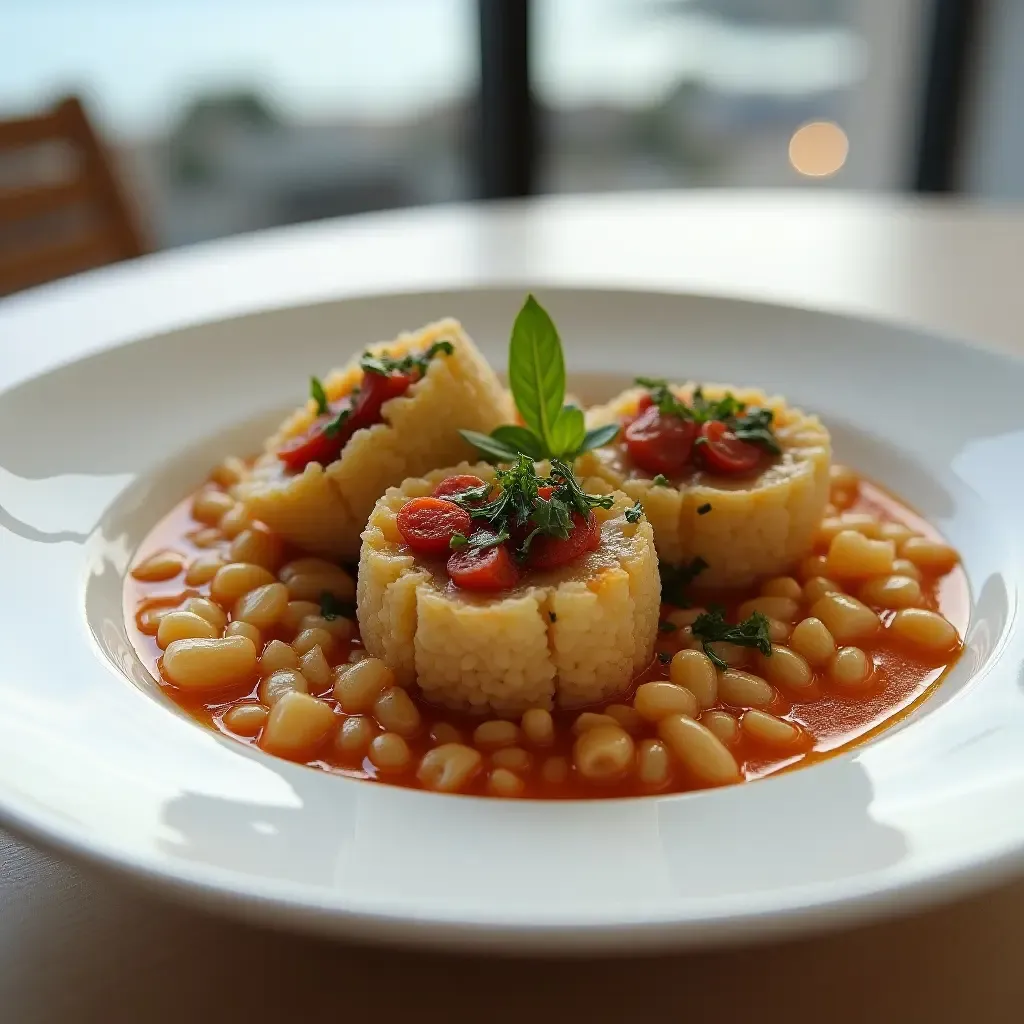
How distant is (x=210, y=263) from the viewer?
14.9ft

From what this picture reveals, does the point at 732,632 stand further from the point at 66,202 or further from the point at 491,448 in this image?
the point at 66,202

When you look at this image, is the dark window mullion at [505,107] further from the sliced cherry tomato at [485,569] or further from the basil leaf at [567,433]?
the sliced cherry tomato at [485,569]

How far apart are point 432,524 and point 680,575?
0.67 m

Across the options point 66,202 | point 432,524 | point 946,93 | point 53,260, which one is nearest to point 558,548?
point 432,524

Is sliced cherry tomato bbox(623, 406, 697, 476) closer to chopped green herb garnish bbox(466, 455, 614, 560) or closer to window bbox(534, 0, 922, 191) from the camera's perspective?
chopped green herb garnish bbox(466, 455, 614, 560)

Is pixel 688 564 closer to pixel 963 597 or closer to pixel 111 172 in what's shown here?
pixel 963 597

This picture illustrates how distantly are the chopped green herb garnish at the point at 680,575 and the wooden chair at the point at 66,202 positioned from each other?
3.88 meters

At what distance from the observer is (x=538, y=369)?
262cm

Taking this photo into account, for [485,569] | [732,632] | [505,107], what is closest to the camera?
[485,569]

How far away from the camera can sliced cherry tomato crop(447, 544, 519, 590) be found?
221cm

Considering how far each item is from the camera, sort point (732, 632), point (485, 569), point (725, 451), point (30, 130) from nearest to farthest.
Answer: point (485, 569) < point (732, 632) < point (725, 451) < point (30, 130)

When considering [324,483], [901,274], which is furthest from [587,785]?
[901,274]

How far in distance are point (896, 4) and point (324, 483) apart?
24.3 ft

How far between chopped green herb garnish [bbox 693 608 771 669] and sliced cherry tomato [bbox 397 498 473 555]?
22.3 inches
